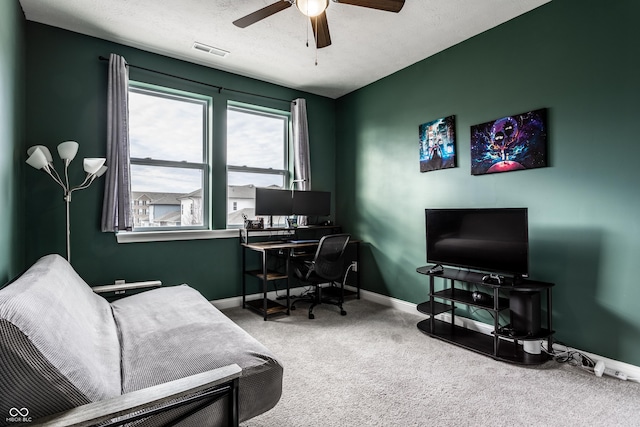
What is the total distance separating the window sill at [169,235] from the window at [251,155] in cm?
22

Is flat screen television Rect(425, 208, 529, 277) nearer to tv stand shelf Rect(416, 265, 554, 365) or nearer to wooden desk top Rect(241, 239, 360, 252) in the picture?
tv stand shelf Rect(416, 265, 554, 365)

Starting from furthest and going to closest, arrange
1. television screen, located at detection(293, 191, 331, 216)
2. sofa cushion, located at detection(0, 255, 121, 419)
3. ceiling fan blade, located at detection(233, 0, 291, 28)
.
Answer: television screen, located at detection(293, 191, 331, 216)
ceiling fan blade, located at detection(233, 0, 291, 28)
sofa cushion, located at detection(0, 255, 121, 419)

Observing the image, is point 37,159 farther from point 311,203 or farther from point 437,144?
point 437,144

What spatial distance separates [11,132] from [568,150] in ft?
13.6

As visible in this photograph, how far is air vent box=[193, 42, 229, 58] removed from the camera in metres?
3.31

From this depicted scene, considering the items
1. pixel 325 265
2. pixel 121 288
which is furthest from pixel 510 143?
pixel 121 288

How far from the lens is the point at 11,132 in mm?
2326

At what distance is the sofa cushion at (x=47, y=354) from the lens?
0.96m

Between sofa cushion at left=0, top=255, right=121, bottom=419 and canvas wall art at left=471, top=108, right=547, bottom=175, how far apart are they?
311cm

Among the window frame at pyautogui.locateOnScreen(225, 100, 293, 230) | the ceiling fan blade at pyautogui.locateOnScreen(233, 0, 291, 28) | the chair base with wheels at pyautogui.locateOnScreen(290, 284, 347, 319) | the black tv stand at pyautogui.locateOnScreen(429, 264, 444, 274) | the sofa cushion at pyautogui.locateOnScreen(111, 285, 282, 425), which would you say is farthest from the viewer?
the window frame at pyautogui.locateOnScreen(225, 100, 293, 230)

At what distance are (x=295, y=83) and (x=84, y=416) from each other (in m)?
4.11

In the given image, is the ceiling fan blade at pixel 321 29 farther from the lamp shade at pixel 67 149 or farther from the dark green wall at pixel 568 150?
the lamp shade at pixel 67 149

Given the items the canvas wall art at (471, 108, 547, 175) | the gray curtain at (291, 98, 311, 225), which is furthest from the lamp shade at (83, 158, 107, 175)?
the canvas wall art at (471, 108, 547, 175)

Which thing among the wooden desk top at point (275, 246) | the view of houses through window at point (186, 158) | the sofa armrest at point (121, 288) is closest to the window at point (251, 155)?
the view of houses through window at point (186, 158)
